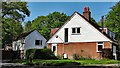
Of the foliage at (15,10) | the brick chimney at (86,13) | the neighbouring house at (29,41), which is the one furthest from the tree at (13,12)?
the neighbouring house at (29,41)

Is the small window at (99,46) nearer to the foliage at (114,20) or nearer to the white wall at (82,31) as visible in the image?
the white wall at (82,31)

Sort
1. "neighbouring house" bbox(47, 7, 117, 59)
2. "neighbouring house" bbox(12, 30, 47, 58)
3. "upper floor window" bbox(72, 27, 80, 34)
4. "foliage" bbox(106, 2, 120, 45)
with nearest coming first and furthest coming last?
"neighbouring house" bbox(47, 7, 117, 59)
"upper floor window" bbox(72, 27, 80, 34)
"foliage" bbox(106, 2, 120, 45)
"neighbouring house" bbox(12, 30, 47, 58)

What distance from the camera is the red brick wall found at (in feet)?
139

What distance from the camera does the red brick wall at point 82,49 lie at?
42500 millimetres

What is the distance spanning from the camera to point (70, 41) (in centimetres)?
4500

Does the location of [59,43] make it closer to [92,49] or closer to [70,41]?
[70,41]

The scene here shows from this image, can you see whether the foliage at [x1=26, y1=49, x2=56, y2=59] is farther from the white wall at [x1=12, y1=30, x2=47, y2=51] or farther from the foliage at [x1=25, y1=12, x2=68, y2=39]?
→ the foliage at [x1=25, y1=12, x2=68, y2=39]

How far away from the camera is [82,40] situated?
44.4 m

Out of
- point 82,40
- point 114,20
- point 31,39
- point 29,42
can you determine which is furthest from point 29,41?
point 82,40

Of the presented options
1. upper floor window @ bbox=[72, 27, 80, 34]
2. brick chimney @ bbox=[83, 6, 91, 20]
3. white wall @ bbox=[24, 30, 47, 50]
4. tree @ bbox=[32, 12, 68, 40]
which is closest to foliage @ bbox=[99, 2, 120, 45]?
brick chimney @ bbox=[83, 6, 91, 20]

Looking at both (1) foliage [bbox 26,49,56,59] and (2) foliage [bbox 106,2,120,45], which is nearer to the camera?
(1) foliage [bbox 26,49,56,59]

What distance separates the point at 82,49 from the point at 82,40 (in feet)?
4.72

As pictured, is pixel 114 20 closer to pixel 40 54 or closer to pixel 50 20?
pixel 40 54

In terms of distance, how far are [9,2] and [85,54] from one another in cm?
1296
